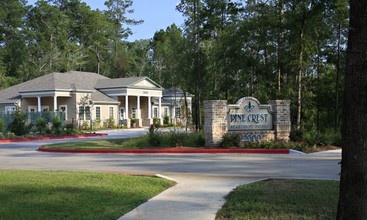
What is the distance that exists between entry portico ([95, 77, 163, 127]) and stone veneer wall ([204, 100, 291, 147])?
1179 inches

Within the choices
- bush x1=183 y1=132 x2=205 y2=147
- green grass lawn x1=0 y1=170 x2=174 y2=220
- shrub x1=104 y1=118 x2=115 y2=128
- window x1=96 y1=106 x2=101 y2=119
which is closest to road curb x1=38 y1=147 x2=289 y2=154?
bush x1=183 y1=132 x2=205 y2=147

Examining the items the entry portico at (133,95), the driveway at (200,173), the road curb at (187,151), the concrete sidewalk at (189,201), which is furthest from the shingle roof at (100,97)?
the concrete sidewalk at (189,201)

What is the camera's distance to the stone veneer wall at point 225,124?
20.5 meters

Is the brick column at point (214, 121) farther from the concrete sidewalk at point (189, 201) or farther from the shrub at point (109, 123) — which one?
the shrub at point (109, 123)

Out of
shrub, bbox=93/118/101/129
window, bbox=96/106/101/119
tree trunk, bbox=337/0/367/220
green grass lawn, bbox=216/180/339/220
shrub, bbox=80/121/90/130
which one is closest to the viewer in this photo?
tree trunk, bbox=337/0/367/220

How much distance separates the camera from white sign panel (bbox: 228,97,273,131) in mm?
20953

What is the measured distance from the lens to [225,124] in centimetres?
2072

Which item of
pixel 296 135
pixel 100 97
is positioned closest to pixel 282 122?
pixel 296 135

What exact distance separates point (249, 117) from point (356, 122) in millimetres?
16643

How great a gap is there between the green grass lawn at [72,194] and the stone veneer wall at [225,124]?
9.98m

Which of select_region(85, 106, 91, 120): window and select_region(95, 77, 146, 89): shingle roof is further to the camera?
select_region(95, 77, 146, 89): shingle roof

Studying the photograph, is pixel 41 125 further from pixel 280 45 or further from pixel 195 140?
pixel 280 45

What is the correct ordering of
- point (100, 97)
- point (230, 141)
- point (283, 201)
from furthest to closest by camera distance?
point (100, 97) → point (230, 141) → point (283, 201)

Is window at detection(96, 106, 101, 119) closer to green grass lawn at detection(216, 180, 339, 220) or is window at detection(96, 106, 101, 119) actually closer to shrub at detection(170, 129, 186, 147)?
shrub at detection(170, 129, 186, 147)
